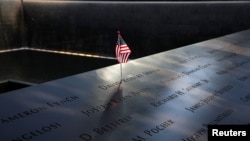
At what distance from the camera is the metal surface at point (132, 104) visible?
4.38 meters

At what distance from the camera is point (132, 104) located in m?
5.33

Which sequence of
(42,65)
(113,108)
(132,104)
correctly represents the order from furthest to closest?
(42,65) → (132,104) → (113,108)

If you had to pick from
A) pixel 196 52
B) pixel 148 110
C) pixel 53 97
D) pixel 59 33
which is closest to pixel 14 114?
pixel 53 97

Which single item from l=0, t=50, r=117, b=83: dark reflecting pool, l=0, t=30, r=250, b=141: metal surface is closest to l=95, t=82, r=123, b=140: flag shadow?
l=0, t=30, r=250, b=141: metal surface

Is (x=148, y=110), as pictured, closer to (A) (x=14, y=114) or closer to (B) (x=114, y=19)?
(A) (x=14, y=114)

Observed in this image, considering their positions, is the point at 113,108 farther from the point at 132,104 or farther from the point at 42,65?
the point at 42,65

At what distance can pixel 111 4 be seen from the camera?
15859 mm

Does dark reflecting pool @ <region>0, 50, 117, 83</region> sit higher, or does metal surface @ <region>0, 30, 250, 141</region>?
metal surface @ <region>0, 30, 250, 141</region>

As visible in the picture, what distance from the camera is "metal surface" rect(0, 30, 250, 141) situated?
14.4 feet

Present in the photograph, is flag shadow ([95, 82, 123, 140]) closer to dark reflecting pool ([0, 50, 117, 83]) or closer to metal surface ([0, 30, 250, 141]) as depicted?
metal surface ([0, 30, 250, 141])

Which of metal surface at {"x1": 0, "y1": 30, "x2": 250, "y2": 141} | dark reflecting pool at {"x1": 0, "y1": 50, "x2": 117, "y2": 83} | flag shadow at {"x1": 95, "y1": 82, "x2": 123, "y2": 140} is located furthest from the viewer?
dark reflecting pool at {"x1": 0, "y1": 50, "x2": 117, "y2": 83}

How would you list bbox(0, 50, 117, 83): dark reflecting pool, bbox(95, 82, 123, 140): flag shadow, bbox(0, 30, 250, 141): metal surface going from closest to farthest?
bbox(0, 30, 250, 141): metal surface
bbox(95, 82, 123, 140): flag shadow
bbox(0, 50, 117, 83): dark reflecting pool

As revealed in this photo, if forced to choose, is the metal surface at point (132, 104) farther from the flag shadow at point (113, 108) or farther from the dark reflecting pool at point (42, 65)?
the dark reflecting pool at point (42, 65)

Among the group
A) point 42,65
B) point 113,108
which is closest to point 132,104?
point 113,108
